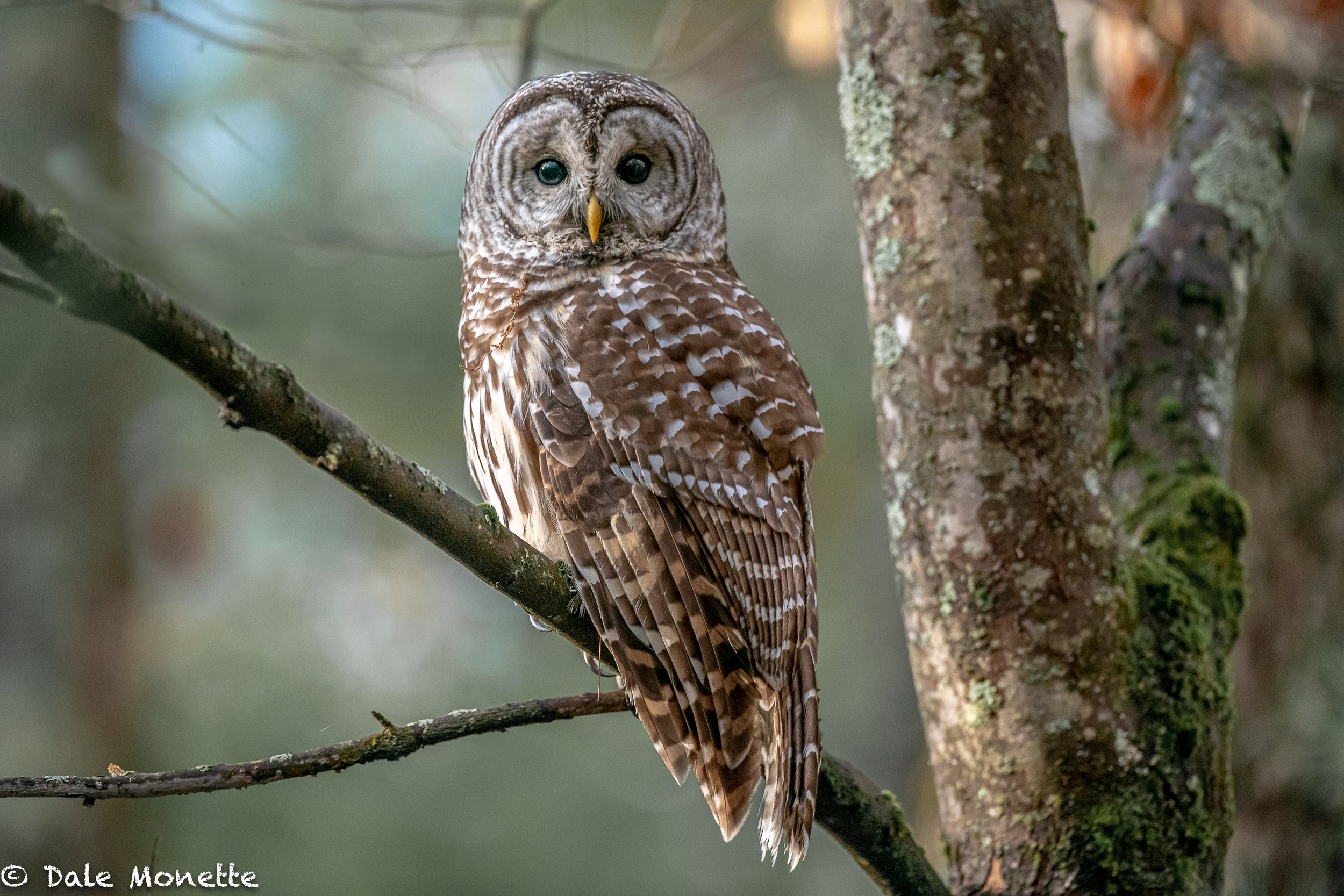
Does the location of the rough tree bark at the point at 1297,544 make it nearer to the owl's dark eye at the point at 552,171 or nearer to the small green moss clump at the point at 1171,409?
the small green moss clump at the point at 1171,409

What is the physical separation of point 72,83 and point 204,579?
317 cm

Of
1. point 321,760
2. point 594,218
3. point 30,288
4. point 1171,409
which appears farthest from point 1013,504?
point 30,288

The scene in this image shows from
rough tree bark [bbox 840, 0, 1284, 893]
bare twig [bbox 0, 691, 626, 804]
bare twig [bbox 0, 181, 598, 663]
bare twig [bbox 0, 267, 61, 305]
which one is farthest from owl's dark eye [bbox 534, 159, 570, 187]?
bare twig [bbox 0, 267, 61, 305]

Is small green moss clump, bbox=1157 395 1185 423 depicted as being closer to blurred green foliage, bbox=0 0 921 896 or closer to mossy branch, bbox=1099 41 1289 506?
mossy branch, bbox=1099 41 1289 506

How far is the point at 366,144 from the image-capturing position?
8.57m

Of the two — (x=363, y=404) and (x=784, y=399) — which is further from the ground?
A: (x=363, y=404)

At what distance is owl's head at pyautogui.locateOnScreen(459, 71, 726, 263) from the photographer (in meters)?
2.66

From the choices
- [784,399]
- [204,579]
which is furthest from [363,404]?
[784,399]

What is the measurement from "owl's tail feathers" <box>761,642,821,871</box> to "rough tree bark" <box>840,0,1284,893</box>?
34 centimetres

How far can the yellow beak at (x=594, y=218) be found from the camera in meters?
2.55

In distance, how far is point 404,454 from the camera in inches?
309

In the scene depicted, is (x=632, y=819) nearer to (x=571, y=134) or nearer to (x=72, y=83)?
(x=72, y=83)

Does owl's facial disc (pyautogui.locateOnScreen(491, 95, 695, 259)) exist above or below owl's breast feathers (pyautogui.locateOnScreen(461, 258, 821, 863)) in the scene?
above

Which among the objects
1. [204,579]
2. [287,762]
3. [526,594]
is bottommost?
[287,762]
